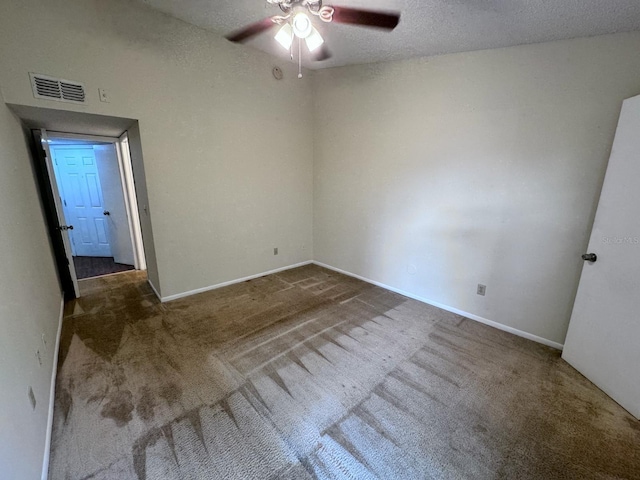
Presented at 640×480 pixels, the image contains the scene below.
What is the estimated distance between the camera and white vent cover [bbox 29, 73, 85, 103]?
2.13 m

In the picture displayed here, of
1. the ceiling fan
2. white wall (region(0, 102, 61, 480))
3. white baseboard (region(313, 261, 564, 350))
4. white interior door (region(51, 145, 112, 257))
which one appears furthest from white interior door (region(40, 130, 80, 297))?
white baseboard (region(313, 261, 564, 350))

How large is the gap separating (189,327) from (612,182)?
374 centimetres

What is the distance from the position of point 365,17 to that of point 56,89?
2.58m

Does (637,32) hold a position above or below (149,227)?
above

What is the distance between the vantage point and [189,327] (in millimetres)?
2676

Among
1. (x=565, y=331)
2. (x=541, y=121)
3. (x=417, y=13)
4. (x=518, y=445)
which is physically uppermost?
(x=417, y=13)

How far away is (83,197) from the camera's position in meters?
4.62

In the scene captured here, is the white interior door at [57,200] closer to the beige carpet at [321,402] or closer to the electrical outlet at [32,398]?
the beige carpet at [321,402]

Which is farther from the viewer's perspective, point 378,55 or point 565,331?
point 378,55

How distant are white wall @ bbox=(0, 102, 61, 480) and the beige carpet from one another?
0.26 metres

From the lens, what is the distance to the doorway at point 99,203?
400 cm

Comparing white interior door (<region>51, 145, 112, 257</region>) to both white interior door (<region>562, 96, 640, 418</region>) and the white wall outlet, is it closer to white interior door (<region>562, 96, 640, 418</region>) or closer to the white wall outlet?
the white wall outlet

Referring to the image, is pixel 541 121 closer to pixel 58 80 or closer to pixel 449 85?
pixel 449 85

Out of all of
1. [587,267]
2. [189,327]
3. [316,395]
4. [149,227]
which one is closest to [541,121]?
[587,267]
